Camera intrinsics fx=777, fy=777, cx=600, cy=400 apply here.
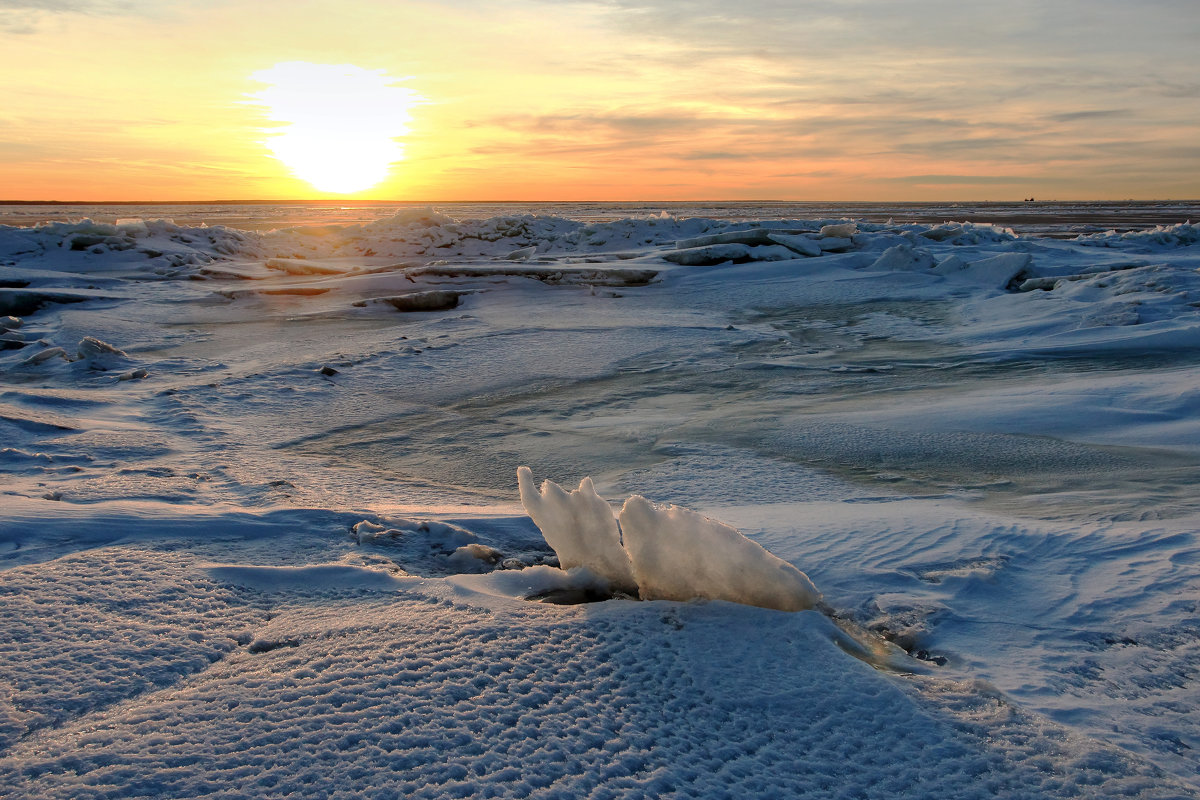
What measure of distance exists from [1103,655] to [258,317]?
849cm

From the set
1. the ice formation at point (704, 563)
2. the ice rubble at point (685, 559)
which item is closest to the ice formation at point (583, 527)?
the ice rubble at point (685, 559)

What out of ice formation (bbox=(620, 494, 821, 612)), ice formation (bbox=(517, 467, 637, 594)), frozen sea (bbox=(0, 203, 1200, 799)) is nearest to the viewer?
frozen sea (bbox=(0, 203, 1200, 799))

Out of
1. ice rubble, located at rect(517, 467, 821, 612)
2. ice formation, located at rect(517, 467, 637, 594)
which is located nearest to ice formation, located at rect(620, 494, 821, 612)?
ice rubble, located at rect(517, 467, 821, 612)

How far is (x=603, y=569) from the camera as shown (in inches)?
87.5

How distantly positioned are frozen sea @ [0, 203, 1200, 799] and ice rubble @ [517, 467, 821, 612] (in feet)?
0.04

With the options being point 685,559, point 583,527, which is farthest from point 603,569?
point 685,559

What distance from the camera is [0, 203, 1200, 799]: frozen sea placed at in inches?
54.7

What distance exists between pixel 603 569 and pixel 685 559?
0.29 metres

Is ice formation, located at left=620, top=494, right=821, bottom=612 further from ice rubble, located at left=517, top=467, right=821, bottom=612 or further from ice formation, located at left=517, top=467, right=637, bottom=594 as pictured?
ice formation, located at left=517, top=467, right=637, bottom=594

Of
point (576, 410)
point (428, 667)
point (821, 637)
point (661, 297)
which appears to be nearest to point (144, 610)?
point (428, 667)

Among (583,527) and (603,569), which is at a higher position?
(583,527)

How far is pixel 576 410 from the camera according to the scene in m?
4.95

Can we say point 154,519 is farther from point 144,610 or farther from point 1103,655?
point 1103,655

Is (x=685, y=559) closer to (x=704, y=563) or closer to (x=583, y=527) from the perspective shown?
(x=704, y=563)
